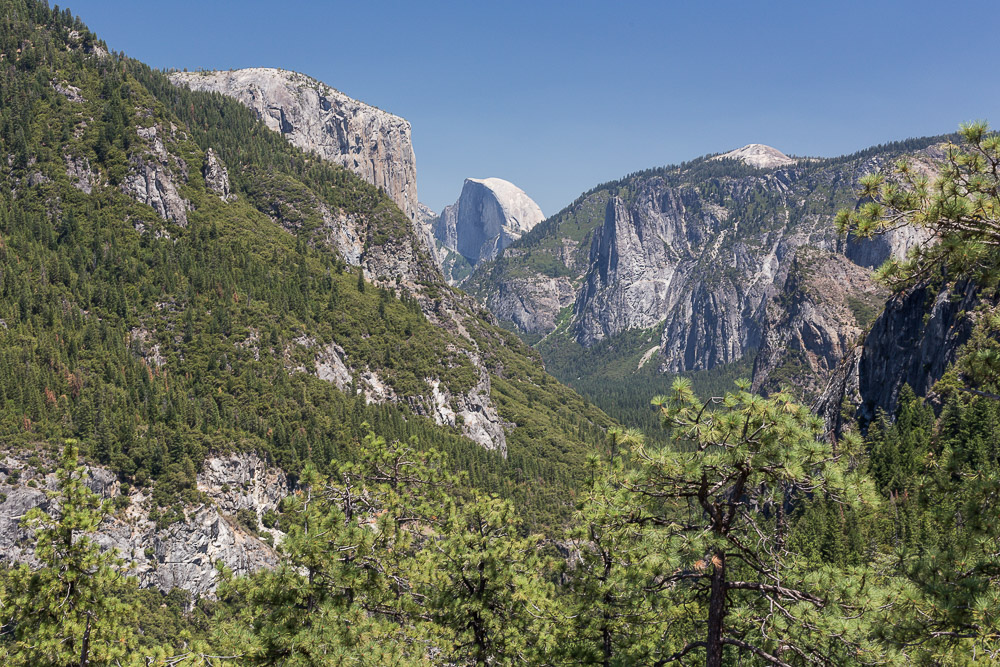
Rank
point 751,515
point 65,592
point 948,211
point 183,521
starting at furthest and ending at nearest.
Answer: point 183,521, point 65,592, point 751,515, point 948,211

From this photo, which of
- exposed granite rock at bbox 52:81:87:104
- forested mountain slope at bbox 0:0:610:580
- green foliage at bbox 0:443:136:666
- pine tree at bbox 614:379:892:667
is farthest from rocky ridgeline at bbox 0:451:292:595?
exposed granite rock at bbox 52:81:87:104

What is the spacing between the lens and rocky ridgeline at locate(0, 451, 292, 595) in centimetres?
9469

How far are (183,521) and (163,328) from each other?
53.7 m

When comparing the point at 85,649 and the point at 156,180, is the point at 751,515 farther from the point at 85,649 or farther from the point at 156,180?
the point at 156,180

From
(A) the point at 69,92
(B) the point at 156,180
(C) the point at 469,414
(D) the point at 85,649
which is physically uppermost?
(A) the point at 69,92

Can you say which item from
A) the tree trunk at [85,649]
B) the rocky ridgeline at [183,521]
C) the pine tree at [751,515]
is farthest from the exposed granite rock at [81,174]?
the pine tree at [751,515]

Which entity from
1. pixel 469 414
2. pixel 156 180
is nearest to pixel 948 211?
pixel 469 414

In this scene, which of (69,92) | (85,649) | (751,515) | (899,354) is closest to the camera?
(751,515)

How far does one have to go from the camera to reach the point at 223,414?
13212cm

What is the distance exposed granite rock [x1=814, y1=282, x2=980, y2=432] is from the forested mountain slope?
68159mm

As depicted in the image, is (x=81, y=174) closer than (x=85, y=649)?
No

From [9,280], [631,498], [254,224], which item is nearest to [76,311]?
[9,280]

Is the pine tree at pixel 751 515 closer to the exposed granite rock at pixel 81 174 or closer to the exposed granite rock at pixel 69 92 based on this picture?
the exposed granite rock at pixel 81 174

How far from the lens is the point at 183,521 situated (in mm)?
108062
